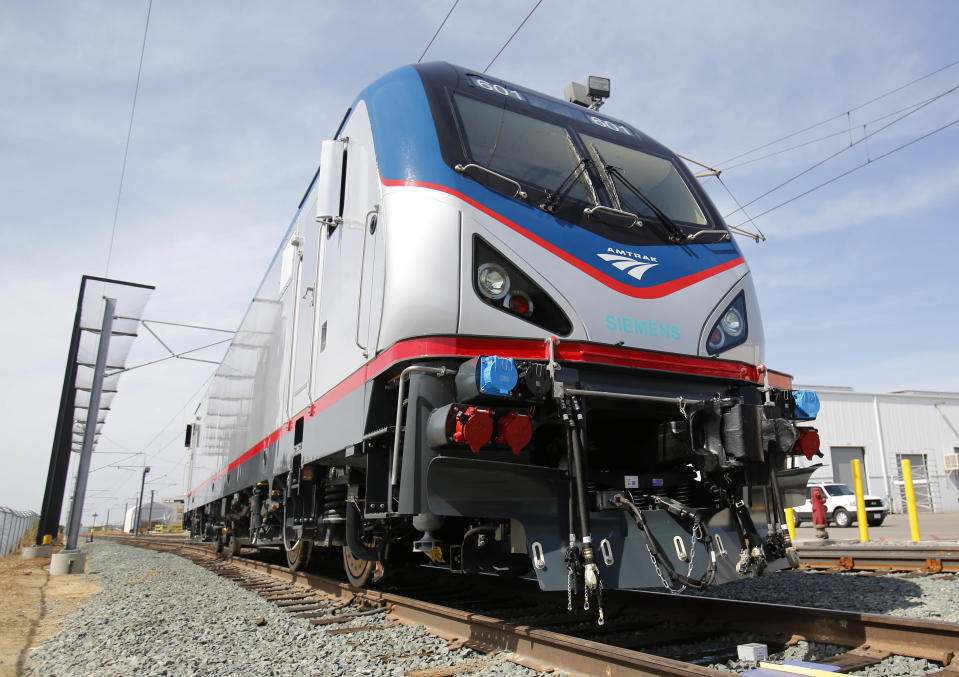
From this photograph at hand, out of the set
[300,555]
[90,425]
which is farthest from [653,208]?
[90,425]

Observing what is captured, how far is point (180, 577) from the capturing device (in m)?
9.66

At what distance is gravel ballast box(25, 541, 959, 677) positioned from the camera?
Result: 3.73m

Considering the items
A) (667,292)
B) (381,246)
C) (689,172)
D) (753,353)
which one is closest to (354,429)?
(381,246)

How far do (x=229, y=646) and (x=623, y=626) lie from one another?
2.48 m

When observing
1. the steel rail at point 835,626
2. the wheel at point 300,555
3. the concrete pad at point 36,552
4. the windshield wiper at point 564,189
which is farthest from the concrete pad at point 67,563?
the windshield wiper at point 564,189

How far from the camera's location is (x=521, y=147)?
175 inches

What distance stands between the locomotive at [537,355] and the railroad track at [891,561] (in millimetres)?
3793

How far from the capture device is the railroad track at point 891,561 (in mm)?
6950

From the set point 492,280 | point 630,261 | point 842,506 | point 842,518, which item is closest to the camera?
point 492,280

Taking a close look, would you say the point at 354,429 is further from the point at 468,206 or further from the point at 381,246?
the point at 468,206

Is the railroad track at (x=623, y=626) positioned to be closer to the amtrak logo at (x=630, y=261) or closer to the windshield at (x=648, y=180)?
the amtrak logo at (x=630, y=261)

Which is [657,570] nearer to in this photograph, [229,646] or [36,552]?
[229,646]

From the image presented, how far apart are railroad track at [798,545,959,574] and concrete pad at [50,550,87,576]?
1114 cm

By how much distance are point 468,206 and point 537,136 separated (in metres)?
1.09
